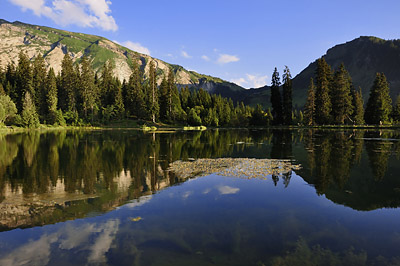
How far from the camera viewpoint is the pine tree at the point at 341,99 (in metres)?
91.5

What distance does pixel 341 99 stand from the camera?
91562 mm

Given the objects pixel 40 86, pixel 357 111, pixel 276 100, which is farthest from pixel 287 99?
pixel 40 86

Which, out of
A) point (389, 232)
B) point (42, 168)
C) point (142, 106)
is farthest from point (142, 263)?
point (142, 106)

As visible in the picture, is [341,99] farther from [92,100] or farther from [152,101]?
[92,100]

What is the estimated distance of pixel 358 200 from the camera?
13.0 meters

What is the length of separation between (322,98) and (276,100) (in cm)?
1799

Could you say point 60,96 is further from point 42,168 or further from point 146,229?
point 146,229

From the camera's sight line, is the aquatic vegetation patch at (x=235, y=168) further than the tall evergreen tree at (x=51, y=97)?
No

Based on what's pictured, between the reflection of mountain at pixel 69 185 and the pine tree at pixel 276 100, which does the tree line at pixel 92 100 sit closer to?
the pine tree at pixel 276 100

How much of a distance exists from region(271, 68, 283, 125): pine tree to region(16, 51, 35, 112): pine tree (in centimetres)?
10298

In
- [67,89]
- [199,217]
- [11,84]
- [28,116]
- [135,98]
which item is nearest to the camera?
[199,217]

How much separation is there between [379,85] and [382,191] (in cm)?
10573

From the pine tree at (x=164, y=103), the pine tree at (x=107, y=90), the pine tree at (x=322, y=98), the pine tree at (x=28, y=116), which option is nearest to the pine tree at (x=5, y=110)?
the pine tree at (x=28, y=116)

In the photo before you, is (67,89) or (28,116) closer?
(28,116)
